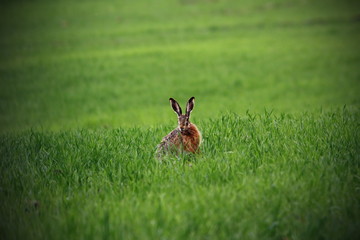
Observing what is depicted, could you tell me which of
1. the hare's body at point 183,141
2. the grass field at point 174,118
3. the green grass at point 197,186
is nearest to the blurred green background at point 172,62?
the grass field at point 174,118

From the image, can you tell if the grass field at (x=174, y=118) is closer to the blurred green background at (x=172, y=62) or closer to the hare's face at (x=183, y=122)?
the blurred green background at (x=172, y=62)

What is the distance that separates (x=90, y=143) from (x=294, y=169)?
9.84 ft

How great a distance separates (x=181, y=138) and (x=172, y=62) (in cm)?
1964

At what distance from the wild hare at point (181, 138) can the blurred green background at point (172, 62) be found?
5915mm

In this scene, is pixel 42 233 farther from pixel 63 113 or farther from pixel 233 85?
pixel 233 85

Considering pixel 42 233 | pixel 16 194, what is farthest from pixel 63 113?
pixel 42 233

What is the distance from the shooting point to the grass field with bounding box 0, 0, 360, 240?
4.02 meters

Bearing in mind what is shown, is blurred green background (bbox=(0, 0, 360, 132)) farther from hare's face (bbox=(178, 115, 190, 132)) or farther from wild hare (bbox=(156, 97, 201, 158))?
hare's face (bbox=(178, 115, 190, 132))

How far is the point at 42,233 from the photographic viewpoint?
3850 mm

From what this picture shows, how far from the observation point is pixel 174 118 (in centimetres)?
1349

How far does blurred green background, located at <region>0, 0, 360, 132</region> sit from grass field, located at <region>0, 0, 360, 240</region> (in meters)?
0.12

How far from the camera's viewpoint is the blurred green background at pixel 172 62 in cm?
1764

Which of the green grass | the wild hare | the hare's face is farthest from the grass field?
the hare's face

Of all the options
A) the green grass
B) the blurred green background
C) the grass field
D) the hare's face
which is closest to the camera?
the green grass
